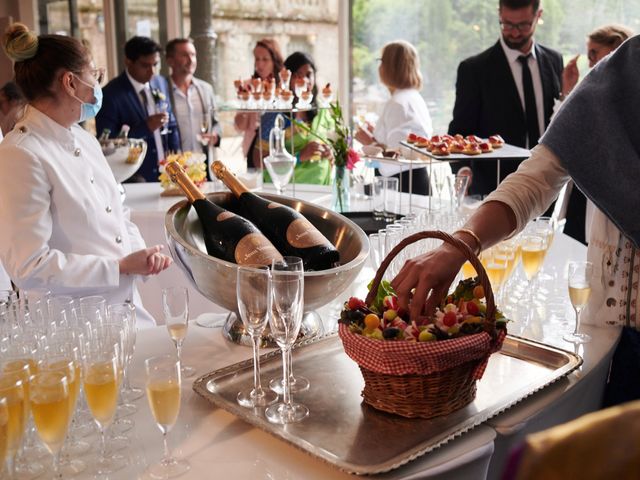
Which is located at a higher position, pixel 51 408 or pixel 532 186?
pixel 532 186

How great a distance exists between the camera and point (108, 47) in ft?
27.6

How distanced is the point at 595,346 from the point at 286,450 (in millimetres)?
826

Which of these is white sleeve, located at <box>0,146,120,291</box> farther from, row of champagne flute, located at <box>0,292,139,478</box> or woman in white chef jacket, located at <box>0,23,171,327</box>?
row of champagne flute, located at <box>0,292,139,478</box>

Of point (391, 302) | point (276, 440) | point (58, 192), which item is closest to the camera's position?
point (276, 440)

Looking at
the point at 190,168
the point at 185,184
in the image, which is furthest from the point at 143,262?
the point at 190,168

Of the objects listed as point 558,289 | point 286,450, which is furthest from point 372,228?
point 286,450

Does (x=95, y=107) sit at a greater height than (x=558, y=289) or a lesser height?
greater

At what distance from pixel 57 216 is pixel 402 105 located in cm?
301

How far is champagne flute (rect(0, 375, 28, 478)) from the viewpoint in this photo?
0.99m

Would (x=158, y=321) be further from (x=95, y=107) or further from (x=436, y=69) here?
(x=436, y=69)

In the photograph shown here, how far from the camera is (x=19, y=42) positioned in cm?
218

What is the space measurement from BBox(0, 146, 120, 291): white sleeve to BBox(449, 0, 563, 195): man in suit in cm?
260

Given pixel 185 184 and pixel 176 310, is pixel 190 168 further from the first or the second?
pixel 176 310

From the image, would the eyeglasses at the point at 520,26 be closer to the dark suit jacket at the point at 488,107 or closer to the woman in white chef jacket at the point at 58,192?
the dark suit jacket at the point at 488,107
